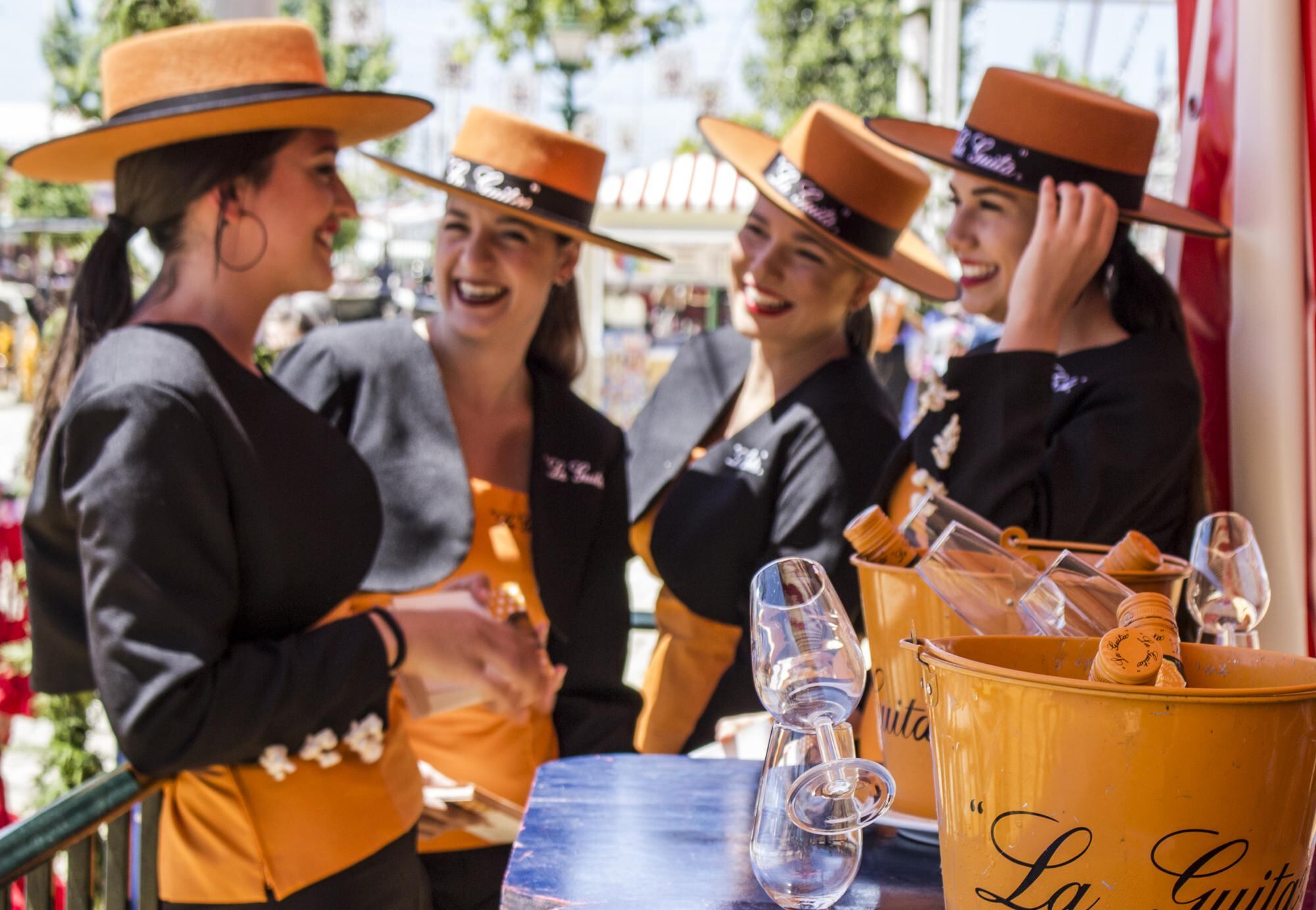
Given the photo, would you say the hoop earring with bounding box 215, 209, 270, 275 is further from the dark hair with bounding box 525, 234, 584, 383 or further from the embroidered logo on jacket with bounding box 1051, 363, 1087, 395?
the embroidered logo on jacket with bounding box 1051, 363, 1087, 395

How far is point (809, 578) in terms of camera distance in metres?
1.00

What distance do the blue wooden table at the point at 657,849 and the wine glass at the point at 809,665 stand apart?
0.54 ft

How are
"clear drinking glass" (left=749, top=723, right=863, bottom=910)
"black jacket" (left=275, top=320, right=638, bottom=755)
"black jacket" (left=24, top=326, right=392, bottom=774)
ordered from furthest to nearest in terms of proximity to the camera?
1. "black jacket" (left=275, top=320, right=638, bottom=755)
2. "black jacket" (left=24, top=326, right=392, bottom=774)
3. "clear drinking glass" (left=749, top=723, right=863, bottom=910)

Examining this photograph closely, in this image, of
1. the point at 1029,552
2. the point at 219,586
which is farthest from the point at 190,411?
the point at 1029,552

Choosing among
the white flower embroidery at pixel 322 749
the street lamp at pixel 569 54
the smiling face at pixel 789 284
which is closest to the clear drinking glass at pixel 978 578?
the white flower embroidery at pixel 322 749

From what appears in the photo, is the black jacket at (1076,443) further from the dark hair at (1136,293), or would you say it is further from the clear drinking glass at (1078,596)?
the clear drinking glass at (1078,596)

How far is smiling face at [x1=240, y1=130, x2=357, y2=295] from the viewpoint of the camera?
1.94m

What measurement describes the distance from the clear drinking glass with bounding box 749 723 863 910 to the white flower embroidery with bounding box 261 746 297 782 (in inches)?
37.4

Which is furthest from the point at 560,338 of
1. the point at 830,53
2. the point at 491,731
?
the point at 830,53

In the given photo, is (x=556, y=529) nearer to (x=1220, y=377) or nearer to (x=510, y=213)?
(x=510, y=213)

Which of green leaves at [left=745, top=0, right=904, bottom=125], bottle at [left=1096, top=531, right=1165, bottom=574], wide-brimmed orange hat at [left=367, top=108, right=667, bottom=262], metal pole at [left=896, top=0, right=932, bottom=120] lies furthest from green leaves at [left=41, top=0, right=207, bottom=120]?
green leaves at [left=745, top=0, right=904, bottom=125]

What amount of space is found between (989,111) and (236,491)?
128 centimetres

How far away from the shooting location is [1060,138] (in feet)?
5.97

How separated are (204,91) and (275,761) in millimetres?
1049
